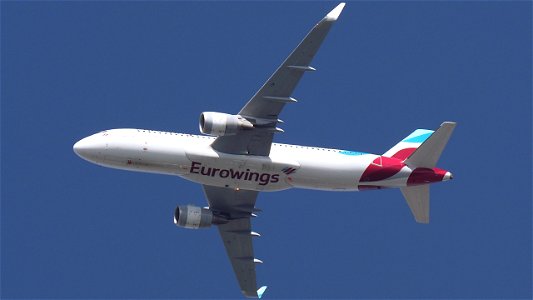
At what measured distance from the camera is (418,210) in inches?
3120

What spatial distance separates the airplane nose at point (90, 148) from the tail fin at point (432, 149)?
2007 cm

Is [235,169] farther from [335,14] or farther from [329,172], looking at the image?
[335,14]

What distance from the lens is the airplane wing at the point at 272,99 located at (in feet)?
233

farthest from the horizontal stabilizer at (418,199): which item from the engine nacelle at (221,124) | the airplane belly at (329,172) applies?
the engine nacelle at (221,124)

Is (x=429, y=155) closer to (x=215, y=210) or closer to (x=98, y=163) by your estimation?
(x=215, y=210)

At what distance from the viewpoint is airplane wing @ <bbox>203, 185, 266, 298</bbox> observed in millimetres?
83188

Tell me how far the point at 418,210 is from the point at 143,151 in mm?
19299

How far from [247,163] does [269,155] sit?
1.55 metres

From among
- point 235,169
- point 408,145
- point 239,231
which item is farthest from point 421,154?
point 239,231

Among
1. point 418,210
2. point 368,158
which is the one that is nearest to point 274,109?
point 368,158

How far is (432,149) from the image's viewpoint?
251 feet

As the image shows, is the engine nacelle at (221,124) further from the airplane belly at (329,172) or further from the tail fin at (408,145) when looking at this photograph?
the tail fin at (408,145)

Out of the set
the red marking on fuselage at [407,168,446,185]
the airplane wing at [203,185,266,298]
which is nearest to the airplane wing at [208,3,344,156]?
the airplane wing at [203,185,266,298]

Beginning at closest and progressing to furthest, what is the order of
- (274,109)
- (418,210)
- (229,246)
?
(274,109), (418,210), (229,246)
